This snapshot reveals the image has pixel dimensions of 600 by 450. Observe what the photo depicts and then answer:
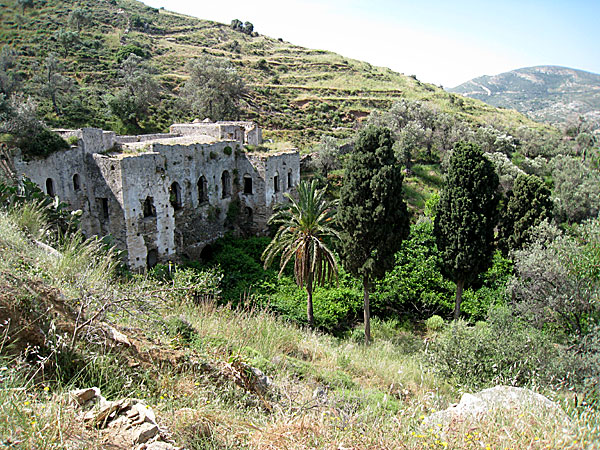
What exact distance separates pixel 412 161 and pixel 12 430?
4345 cm

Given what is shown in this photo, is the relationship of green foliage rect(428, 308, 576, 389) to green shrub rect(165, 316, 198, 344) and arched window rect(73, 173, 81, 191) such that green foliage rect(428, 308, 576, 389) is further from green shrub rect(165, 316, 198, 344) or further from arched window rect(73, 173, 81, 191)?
arched window rect(73, 173, 81, 191)

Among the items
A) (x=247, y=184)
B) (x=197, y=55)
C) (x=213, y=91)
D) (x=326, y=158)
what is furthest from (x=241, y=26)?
(x=247, y=184)

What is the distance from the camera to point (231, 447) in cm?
398

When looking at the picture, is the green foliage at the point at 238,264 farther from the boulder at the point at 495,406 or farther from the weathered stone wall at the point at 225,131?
→ the boulder at the point at 495,406

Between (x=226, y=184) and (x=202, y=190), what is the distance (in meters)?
2.06

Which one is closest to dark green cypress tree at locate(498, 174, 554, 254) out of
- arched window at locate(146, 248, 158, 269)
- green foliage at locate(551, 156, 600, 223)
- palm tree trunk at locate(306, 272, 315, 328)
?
palm tree trunk at locate(306, 272, 315, 328)

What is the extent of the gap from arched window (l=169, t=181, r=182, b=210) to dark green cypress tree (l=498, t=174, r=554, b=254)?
1656cm

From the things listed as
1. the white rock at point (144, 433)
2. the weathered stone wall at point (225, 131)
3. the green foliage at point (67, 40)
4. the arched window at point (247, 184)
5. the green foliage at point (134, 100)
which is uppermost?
the green foliage at point (67, 40)

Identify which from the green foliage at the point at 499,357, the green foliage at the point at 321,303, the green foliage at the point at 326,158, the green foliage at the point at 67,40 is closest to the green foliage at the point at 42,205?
the green foliage at the point at 321,303

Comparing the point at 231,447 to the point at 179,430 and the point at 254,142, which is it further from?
the point at 254,142

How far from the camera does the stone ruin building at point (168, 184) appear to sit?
17.7m

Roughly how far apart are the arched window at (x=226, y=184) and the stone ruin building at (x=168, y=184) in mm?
60

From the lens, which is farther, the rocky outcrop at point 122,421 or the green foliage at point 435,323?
the green foliage at point 435,323

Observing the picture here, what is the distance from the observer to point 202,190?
23.3 meters
